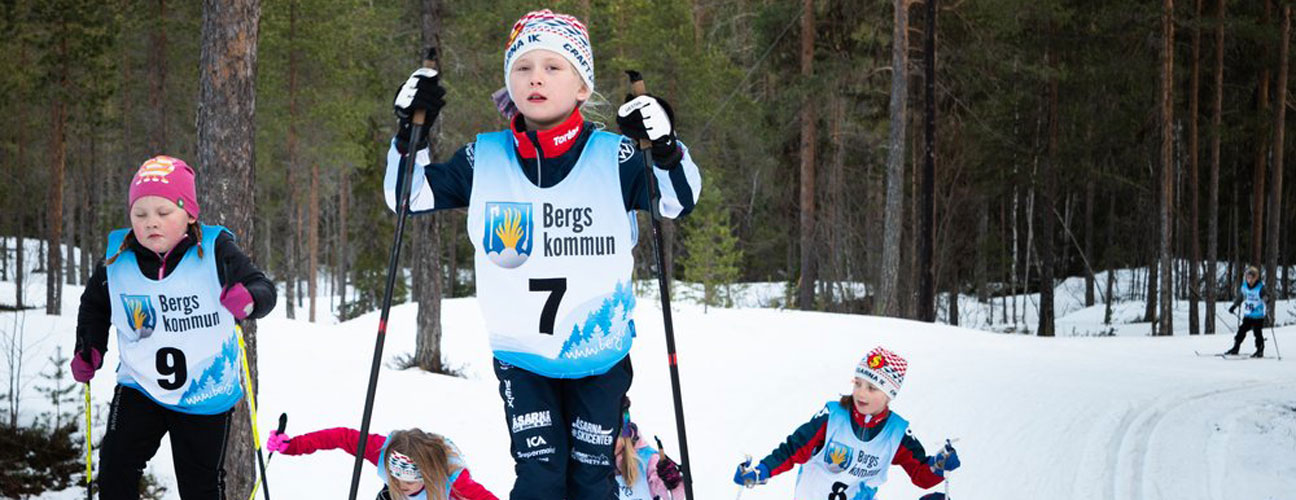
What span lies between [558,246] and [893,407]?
1000cm

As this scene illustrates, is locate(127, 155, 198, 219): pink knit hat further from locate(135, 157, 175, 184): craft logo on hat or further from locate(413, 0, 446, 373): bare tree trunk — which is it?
locate(413, 0, 446, 373): bare tree trunk

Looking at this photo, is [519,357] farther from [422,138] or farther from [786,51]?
[786,51]

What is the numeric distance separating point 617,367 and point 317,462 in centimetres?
791

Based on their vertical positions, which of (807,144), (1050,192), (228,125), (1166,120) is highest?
(1166,120)

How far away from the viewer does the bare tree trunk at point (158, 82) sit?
24328 mm

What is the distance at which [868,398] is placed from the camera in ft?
18.4

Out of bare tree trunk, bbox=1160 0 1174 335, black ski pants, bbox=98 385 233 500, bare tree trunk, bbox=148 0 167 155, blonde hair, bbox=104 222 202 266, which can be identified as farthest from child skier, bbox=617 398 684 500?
bare tree trunk, bbox=1160 0 1174 335

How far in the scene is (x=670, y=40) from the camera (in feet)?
102

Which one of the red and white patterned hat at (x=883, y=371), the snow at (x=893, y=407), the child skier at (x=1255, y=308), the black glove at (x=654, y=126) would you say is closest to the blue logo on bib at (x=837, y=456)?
the red and white patterned hat at (x=883, y=371)

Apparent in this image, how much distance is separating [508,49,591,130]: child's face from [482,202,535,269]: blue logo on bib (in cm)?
30

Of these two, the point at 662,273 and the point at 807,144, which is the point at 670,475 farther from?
the point at 807,144

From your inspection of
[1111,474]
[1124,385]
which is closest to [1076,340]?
[1124,385]

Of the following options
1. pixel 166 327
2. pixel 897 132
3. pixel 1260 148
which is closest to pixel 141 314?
pixel 166 327

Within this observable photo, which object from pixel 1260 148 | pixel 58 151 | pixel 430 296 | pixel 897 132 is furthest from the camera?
pixel 1260 148
